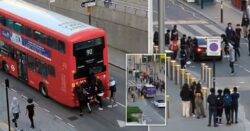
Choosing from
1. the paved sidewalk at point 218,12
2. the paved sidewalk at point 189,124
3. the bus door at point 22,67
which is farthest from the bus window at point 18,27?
the paved sidewalk at point 218,12

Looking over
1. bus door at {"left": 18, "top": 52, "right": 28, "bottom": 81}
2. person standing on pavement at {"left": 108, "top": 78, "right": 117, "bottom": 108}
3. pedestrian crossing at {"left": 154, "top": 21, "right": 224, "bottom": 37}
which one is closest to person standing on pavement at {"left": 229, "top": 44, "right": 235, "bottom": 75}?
person standing on pavement at {"left": 108, "top": 78, "right": 117, "bottom": 108}

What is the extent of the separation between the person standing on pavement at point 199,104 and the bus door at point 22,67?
359 inches

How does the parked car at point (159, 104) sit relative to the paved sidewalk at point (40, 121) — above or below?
above

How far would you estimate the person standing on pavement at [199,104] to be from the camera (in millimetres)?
29938

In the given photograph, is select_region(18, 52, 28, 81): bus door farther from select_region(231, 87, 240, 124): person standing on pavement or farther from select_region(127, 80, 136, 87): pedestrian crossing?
select_region(231, 87, 240, 124): person standing on pavement

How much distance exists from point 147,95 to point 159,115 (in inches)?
38.4

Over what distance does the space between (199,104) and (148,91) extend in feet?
14.3

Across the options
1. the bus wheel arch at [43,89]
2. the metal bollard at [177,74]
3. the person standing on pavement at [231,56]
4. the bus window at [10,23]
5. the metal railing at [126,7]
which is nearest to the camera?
the bus wheel arch at [43,89]

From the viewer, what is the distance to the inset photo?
86.0 feet

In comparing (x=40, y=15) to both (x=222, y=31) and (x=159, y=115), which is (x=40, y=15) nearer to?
(x=159, y=115)

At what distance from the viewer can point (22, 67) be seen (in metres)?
35.7

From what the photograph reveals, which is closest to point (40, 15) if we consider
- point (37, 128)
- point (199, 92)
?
point (37, 128)

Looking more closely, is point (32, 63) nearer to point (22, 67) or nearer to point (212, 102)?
point (22, 67)

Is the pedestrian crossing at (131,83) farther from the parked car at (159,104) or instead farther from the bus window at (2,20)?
the bus window at (2,20)
